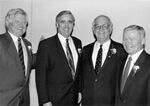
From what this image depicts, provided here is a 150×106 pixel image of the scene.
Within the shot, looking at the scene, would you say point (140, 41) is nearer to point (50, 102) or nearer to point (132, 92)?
point (132, 92)

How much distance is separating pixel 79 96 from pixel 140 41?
1.20m

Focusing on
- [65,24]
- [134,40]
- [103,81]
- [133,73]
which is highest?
[65,24]

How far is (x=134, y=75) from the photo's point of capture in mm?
2863

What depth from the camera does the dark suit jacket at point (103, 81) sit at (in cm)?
335

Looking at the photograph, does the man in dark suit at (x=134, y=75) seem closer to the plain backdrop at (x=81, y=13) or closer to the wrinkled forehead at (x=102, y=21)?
the wrinkled forehead at (x=102, y=21)

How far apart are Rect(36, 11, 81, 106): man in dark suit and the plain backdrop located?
879mm

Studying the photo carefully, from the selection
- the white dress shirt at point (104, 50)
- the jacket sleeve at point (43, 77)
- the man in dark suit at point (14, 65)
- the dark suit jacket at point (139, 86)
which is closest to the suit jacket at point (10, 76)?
the man in dark suit at point (14, 65)

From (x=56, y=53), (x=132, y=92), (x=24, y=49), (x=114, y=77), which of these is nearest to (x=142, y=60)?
(x=132, y=92)

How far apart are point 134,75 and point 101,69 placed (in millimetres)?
564

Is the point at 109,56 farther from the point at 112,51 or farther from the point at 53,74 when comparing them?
the point at 53,74

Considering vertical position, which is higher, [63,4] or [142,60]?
[63,4]

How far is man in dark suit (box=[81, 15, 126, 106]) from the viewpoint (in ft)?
11.0

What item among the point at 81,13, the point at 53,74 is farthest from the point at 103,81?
the point at 81,13

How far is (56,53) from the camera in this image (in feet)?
11.2
